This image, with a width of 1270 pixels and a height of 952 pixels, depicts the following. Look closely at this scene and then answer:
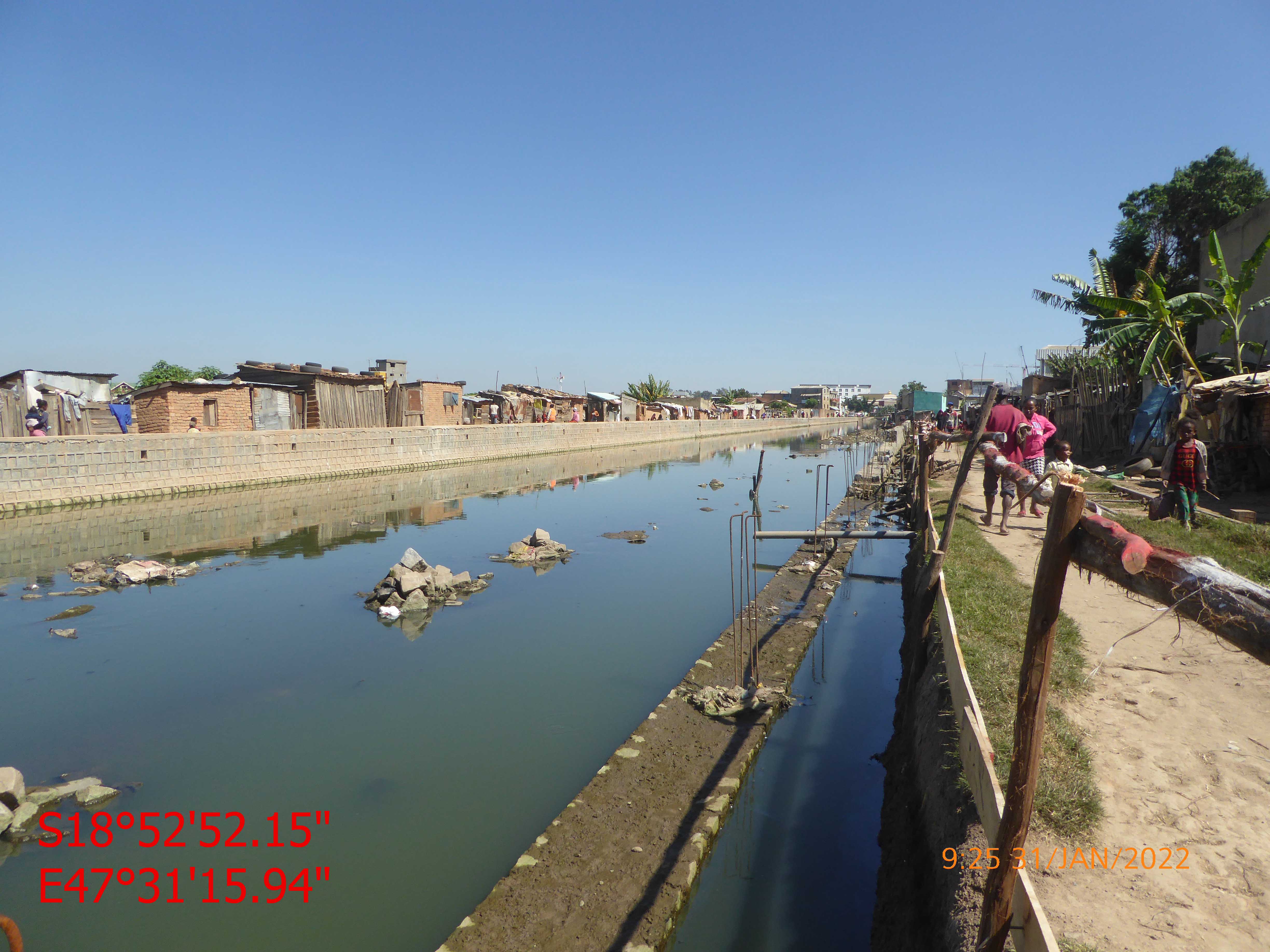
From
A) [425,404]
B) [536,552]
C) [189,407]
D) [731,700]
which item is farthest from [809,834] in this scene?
[425,404]

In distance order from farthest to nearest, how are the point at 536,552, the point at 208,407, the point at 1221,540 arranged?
the point at 208,407
the point at 536,552
the point at 1221,540

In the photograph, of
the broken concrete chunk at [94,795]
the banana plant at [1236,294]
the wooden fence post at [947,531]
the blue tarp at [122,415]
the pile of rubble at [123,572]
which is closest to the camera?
the broken concrete chunk at [94,795]

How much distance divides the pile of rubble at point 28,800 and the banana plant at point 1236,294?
17.5 meters

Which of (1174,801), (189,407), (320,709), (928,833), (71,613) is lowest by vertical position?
(320,709)

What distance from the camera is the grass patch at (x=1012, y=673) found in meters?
3.38

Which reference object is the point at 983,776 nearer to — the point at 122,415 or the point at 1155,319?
the point at 1155,319

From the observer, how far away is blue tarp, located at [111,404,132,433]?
1875cm

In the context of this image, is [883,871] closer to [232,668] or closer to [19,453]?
[232,668]

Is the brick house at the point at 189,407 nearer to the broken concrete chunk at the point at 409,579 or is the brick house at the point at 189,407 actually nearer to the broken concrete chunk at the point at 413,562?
the broken concrete chunk at the point at 413,562

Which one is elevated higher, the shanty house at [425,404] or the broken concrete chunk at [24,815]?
the shanty house at [425,404]

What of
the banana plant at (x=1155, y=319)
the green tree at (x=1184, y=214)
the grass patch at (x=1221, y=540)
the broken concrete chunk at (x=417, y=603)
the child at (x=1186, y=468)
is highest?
the green tree at (x=1184, y=214)

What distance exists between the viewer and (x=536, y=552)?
1216 cm

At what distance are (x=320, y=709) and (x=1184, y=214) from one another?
29.5m

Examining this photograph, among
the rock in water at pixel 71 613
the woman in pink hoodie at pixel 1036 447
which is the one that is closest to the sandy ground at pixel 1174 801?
the woman in pink hoodie at pixel 1036 447
